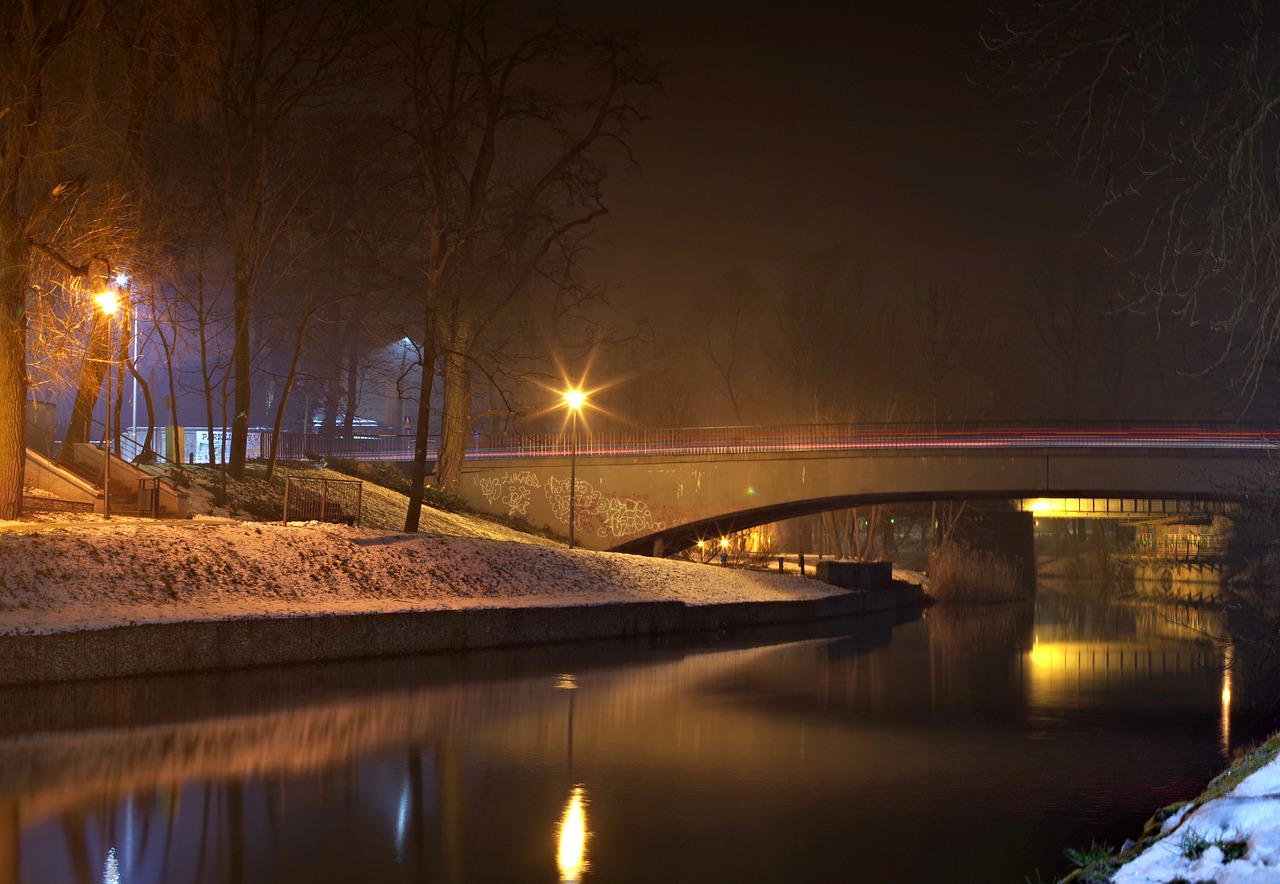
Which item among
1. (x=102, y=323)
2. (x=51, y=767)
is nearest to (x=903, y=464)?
(x=102, y=323)

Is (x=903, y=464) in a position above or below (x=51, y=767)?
above

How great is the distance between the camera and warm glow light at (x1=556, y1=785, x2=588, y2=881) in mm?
8742

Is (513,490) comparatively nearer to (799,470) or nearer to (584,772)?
(799,470)

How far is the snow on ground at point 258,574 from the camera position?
19.0 m

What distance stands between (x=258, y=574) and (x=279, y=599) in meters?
0.80

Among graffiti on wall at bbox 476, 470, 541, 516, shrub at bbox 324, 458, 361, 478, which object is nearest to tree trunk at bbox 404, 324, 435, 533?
shrub at bbox 324, 458, 361, 478

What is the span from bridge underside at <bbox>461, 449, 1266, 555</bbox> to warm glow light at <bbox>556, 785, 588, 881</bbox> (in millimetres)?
30099

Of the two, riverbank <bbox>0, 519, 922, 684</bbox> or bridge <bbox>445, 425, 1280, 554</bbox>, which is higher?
bridge <bbox>445, 425, 1280, 554</bbox>

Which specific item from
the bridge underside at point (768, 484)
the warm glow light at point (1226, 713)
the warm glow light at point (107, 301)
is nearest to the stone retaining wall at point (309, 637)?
the warm glow light at point (107, 301)

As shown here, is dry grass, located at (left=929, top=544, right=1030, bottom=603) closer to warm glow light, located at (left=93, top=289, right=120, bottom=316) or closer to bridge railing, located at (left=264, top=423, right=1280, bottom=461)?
bridge railing, located at (left=264, top=423, right=1280, bottom=461)

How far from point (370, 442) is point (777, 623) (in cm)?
2242

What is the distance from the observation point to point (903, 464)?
141 feet

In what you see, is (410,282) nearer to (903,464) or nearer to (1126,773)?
(903,464)

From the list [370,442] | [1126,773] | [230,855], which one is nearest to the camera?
[230,855]
